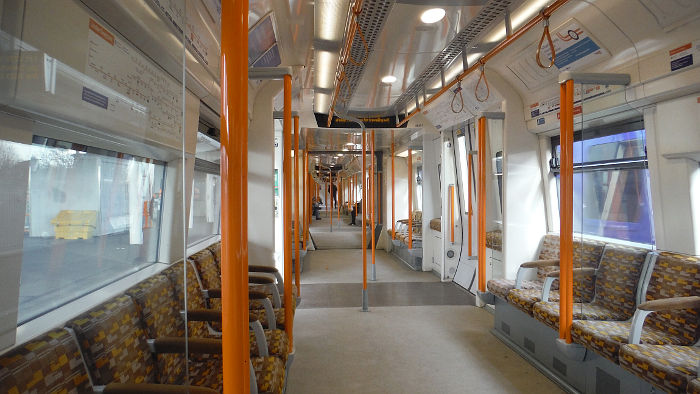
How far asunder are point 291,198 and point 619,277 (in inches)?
110

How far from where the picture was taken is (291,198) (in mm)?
3402

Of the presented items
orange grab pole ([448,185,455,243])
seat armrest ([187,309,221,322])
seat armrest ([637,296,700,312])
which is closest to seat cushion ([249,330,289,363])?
seat armrest ([187,309,221,322])

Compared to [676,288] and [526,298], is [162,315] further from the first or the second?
[676,288]

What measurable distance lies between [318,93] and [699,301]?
4077 mm

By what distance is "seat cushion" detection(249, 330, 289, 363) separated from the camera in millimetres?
2285

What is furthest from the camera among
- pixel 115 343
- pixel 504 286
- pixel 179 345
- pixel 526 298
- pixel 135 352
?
pixel 504 286

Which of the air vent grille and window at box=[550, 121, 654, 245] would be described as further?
window at box=[550, 121, 654, 245]

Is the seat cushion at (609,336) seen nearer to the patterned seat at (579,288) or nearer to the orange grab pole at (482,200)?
the patterned seat at (579,288)

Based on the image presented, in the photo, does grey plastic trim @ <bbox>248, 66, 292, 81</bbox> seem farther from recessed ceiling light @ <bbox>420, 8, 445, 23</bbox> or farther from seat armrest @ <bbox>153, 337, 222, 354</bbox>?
seat armrest @ <bbox>153, 337, 222, 354</bbox>

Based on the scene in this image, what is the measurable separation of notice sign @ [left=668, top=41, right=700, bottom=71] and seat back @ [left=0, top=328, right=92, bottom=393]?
3.70m

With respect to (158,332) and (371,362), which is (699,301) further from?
(158,332)

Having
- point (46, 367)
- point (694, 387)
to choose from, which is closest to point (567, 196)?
point (694, 387)

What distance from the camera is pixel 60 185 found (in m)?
1.21

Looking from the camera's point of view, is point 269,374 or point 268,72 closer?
point 269,374
